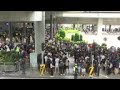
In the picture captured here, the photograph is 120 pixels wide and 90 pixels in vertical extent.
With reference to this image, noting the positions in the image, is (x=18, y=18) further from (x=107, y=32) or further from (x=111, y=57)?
(x=107, y=32)

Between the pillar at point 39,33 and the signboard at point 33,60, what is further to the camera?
the pillar at point 39,33

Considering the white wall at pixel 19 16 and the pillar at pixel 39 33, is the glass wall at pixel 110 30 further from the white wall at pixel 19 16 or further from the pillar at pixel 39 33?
the white wall at pixel 19 16

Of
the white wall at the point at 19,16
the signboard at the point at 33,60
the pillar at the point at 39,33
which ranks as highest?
the white wall at the point at 19,16

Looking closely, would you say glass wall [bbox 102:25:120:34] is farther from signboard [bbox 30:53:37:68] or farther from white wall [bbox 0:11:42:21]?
signboard [bbox 30:53:37:68]

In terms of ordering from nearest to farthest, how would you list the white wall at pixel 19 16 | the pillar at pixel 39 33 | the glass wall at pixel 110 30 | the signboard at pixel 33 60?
the signboard at pixel 33 60 → the white wall at pixel 19 16 → the pillar at pixel 39 33 → the glass wall at pixel 110 30

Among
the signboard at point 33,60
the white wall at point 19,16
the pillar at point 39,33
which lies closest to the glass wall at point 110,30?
the pillar at point 39,33

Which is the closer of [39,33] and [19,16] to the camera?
[19,16]

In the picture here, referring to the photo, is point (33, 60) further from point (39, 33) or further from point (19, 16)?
point (39, 33)

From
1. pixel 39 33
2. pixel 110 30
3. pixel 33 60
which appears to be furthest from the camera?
pixel 110 30

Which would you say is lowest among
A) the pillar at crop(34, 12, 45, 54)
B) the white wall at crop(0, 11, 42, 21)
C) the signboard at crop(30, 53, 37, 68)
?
the signboard at crop(30, 53, 37, 68)

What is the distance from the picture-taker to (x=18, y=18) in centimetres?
2297

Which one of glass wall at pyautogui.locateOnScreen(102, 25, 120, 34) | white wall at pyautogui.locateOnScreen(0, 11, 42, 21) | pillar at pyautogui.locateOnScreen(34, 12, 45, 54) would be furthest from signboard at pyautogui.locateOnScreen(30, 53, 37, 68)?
glass wall at pyautogui.locateOnScreen(102, 25, 120, 34)

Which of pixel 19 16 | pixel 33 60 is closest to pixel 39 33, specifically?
pixel 19 16
